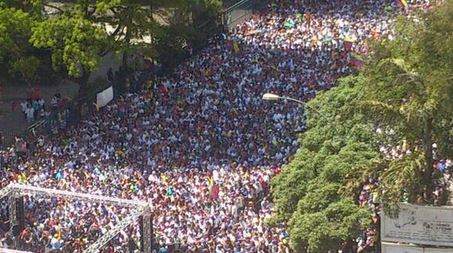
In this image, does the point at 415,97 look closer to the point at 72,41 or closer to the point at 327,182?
the point at 327,182

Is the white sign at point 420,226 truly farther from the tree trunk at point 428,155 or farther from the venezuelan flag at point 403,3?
the venezuelan flag at point 403,3

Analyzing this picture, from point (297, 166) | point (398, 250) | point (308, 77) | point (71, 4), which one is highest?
point (71, 4)

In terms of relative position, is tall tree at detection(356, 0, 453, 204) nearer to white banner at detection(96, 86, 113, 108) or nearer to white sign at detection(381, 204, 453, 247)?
white sign at detection(381, 204, 453, 247)

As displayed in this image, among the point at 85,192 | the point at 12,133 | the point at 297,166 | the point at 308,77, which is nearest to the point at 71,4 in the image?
the point at 12,133

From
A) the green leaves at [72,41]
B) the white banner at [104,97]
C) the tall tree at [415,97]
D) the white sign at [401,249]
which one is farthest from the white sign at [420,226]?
the white banner at [104,97]

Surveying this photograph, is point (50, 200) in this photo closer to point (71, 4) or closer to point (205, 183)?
point (205, 183)

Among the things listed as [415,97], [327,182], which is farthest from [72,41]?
[415,97]

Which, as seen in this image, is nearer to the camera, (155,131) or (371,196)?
(371,196)
